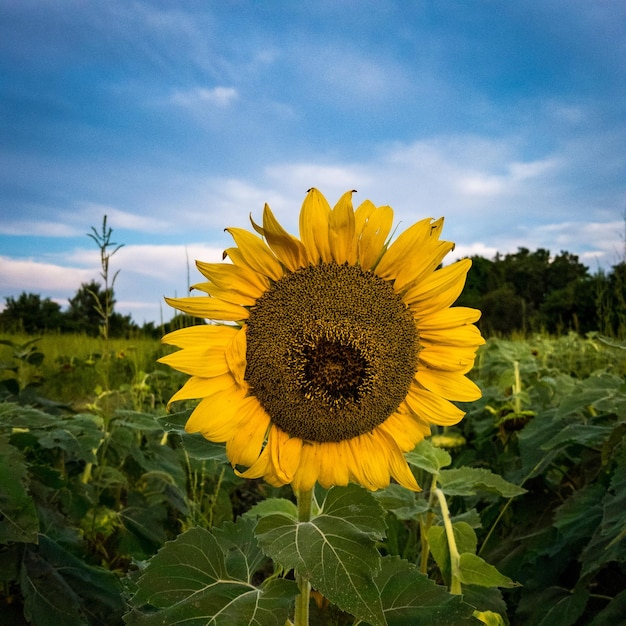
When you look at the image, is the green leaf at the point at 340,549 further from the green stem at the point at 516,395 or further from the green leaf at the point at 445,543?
the green stem at the point at 516,395

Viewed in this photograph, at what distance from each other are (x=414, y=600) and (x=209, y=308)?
75 cm

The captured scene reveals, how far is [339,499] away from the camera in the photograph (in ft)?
4.25

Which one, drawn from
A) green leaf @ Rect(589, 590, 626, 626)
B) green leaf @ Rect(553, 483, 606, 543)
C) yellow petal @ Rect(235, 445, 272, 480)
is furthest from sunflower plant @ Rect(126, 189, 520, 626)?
green leaf @ Rect(553, 483, 606, 543)

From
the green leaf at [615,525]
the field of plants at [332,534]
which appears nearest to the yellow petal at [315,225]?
the field of plants at [332,534]

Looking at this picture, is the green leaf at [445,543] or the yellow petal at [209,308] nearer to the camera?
the yellow petal at [209,308]

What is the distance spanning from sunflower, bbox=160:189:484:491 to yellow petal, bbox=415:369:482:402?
48 mm

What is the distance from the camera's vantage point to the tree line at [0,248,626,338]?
12.7 metres

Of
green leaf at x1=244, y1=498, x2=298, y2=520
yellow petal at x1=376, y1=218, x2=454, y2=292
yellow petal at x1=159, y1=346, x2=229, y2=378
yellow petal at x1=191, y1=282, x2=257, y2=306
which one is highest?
yellow petal at x1=376, y1=218, x2=454, y2=292

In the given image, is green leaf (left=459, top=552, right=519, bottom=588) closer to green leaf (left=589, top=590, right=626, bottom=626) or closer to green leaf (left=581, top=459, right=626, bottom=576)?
green leaf (left=581, top=459, right=626, bottom=576)

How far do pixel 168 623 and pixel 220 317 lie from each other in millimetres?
588

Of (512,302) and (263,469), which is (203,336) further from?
(512,302)

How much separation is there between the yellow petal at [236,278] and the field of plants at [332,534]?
310 millimetres

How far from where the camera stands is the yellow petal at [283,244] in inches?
51.4

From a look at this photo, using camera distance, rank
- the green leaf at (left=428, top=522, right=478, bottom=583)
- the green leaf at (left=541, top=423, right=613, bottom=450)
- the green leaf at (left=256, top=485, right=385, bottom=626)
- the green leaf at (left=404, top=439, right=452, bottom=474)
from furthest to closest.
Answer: the green leaf at (left=541, top=423, right=613, bottom=450) < the green leaf at (left=404, top=439, right=452, bottom=474) < the green leaf at (left=428, top=522, right=478, bottom=583) < the green leaf at (left=256, top=485, right=385, bottom=626)
